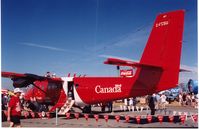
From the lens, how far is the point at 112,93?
2067cm

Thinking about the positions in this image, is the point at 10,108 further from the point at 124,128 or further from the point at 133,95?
the point at 133,95

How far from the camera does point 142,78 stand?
731 inches

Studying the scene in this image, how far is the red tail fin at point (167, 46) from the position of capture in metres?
17.2

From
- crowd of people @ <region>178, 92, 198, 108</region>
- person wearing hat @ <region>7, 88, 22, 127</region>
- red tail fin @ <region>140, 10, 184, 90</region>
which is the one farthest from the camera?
crowd of people @ <region>178, 92, 198, 108</region>

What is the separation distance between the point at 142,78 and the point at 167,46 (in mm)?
2282

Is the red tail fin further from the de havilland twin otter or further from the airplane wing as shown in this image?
the airplane wing

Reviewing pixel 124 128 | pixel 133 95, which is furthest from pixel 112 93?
pixel 124 128

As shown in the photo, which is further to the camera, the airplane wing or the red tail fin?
the airplane wing

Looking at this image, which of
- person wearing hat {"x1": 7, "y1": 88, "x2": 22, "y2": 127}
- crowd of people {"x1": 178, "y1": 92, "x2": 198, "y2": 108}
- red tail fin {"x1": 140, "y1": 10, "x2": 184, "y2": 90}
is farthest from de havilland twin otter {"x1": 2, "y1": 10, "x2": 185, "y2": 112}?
crowd of people {"x1": 178, "y1": 92, "x2": 198, "y2": 108}

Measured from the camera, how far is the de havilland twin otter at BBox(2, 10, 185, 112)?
17234mm

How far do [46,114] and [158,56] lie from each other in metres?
8.69

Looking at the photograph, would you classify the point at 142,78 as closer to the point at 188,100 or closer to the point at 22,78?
the point at 22,78

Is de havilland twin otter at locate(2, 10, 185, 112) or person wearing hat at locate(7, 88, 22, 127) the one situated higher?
de havilland twin otter at locate(2, 10, 185, 112)

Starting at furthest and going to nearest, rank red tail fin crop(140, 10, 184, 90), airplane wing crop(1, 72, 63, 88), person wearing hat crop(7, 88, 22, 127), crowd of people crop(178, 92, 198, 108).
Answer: crowd of people crop(178, 92, 198, 108), airplane wing crop(1, 72, 63, 88), red tail fin crop(140, 10, 184, 90), person wearing hat crop(7, 88, 22, 127)
